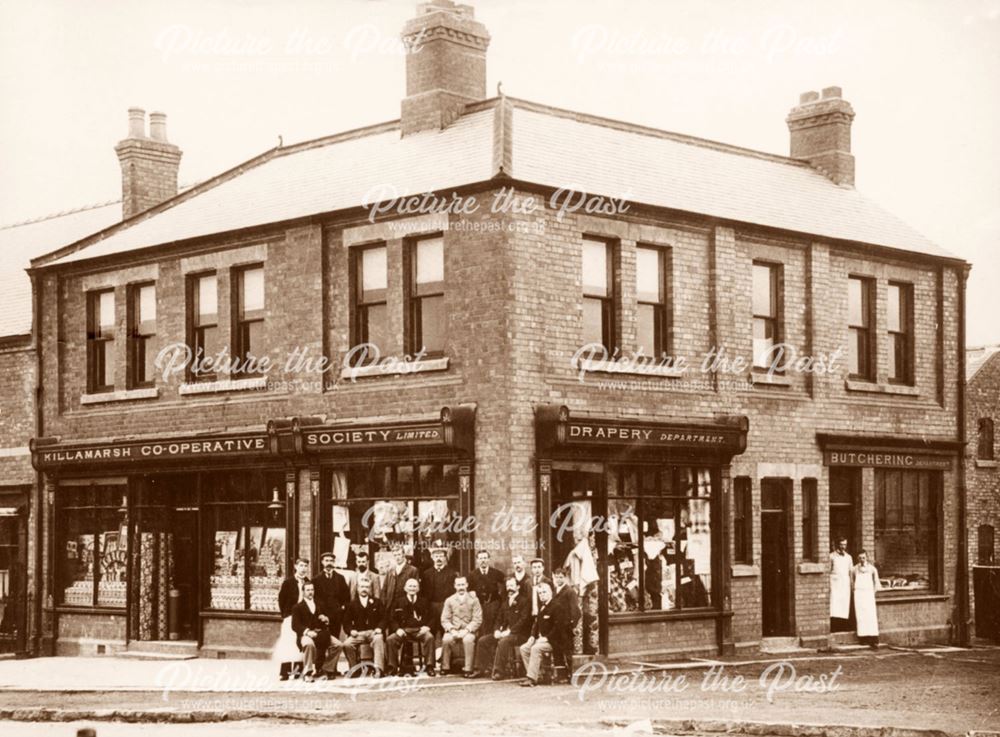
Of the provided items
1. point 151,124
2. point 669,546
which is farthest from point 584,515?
point 151,124

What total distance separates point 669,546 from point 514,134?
645 centimetres

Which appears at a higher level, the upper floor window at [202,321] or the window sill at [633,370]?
the upper floor window at [202,321]

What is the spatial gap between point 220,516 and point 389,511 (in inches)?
142

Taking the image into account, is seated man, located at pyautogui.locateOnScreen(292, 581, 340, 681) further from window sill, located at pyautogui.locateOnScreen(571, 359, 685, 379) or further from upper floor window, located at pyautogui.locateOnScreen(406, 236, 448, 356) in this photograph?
window sill, located at pyautogui.locateOnScreen(571, 359, 685, 379)

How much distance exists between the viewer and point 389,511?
2175cm

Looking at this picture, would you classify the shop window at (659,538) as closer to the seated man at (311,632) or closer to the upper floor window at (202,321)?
the seated man at (311,632)

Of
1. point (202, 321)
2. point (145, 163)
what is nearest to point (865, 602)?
point (202, 321)

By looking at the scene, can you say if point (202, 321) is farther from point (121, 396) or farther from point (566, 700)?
point (566, 700)

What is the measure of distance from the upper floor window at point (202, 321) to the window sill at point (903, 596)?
1145 centimetres

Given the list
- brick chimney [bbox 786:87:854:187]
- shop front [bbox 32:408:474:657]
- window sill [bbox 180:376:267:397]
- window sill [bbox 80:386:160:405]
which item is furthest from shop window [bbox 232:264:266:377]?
brick chimney [bbox 786:87:854:187]

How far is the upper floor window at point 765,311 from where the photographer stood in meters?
24.1

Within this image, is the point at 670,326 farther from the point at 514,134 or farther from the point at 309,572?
the point at 309,572

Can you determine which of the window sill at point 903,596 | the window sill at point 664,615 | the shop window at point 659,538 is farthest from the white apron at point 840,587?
the shop window at point 659,538

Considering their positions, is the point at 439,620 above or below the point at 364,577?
below
